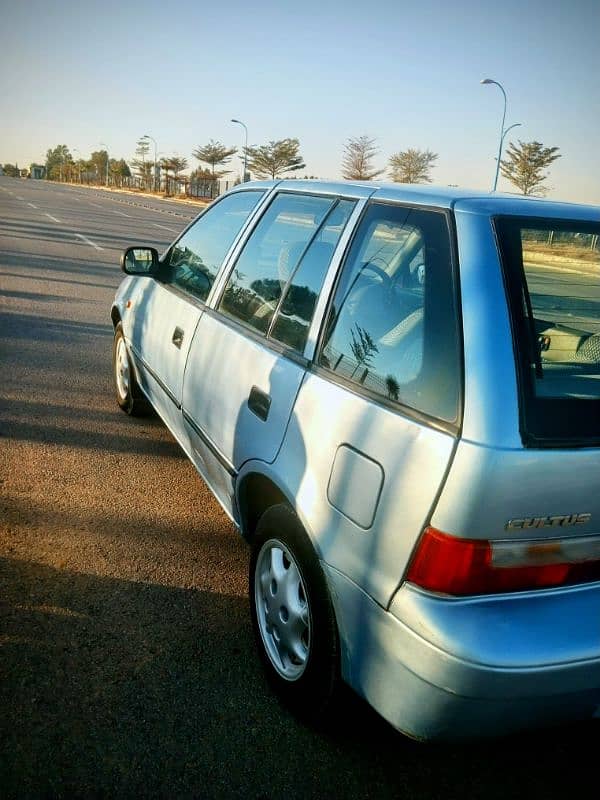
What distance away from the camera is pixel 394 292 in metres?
2.01

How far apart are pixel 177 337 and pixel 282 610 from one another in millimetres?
1646

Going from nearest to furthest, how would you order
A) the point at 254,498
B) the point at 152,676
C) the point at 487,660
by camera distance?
the point at 487,660 → the point at 152,676 → the point at 254,498

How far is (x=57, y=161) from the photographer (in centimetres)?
14838

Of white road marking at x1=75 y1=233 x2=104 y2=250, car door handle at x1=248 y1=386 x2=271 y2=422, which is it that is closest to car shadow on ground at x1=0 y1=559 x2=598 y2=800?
car door handle at x1=248 y1=386 x2=271 y2=422

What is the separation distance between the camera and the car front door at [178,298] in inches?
125

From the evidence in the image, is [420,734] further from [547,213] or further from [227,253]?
[227,253]

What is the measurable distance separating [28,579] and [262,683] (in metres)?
1.19

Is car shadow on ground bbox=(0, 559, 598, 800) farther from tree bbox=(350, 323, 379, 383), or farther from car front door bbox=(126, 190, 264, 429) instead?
car front door bbox=(126, 190, 264, 429)

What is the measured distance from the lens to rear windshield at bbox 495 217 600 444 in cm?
154

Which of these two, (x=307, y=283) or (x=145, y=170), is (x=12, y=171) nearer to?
(x=145, y=170)

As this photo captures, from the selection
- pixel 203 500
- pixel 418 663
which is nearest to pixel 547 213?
pixel 418 663

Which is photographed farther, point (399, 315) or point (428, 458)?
point (399, 315)

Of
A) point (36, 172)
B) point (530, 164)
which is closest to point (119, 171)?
point (36, 172)

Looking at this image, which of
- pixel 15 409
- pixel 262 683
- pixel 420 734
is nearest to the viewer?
pixel 420 734
